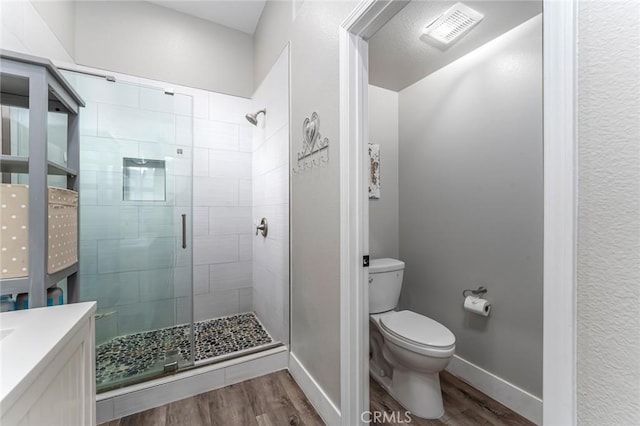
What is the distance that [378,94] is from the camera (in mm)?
2299

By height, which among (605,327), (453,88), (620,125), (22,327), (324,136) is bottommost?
(22,327)

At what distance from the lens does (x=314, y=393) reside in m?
1.47

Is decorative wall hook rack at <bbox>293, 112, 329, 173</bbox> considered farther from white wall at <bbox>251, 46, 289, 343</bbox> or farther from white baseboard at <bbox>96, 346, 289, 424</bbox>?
white baseboard at <bbox>96, 346, 289, 424</bbox>

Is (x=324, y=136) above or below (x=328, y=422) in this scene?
above

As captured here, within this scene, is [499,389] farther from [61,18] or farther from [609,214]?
[61,18]

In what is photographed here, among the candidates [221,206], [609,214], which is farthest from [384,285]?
[221,206]

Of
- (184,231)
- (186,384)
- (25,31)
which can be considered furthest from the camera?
(184,231)

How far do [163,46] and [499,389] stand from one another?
3.56 m

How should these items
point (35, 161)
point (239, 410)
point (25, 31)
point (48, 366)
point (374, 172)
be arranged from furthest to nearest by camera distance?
point (374, 172) < point (239, 410) < point (25, 31) < point (35, 161) < point (48, 366)

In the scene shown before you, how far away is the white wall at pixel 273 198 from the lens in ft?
6.19

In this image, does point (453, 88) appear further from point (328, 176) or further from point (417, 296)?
point (417, 296)

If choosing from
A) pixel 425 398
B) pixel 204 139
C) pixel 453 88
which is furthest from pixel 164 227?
pixel 453 88

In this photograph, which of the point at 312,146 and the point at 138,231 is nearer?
the point at 312,146

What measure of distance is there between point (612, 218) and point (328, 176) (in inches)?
40.9
